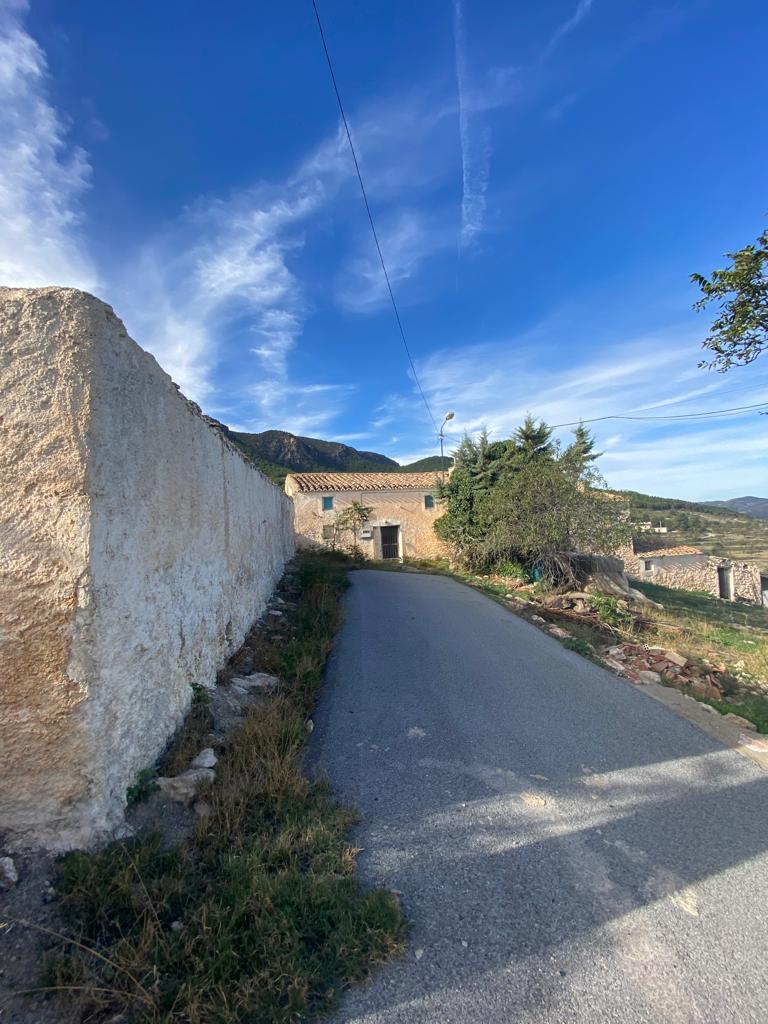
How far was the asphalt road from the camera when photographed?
6.28 ft

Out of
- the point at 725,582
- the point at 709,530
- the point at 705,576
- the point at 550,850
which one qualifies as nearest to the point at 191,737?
the point at 550,850

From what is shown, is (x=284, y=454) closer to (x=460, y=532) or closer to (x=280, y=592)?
(x=460, y=532)

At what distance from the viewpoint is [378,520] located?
2314cm

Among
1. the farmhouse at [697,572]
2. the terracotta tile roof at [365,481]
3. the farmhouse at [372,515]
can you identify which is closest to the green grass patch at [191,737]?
the farmhouse at [372,515]

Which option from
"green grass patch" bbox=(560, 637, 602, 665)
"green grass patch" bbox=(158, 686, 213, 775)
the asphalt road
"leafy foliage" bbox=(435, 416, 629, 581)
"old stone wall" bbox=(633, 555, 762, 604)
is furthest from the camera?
"old stone wall" bbox=(633, 555, 762, 604)

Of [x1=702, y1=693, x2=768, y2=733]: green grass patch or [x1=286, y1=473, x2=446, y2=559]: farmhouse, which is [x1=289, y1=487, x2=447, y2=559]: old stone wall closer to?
[x1=286, y1=473, x2=446, y2=559]: farmhouse

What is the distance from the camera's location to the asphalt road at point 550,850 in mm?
1914

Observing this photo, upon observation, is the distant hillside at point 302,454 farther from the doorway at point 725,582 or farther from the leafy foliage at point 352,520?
the doorway at point 725,582

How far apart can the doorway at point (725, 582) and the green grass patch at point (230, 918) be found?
3243 centimetres

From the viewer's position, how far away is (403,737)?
4.12 m

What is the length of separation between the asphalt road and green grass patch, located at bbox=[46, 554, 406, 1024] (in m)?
0.17

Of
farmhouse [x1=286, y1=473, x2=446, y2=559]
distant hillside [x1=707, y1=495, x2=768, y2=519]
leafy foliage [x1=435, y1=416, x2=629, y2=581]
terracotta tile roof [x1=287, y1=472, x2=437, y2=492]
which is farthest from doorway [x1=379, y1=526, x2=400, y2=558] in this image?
distant hillside [x1=707, y1=495, x2=768, y2=519]

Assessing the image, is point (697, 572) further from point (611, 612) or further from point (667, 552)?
point (611, 612)

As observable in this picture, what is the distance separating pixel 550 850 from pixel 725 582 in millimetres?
32310
